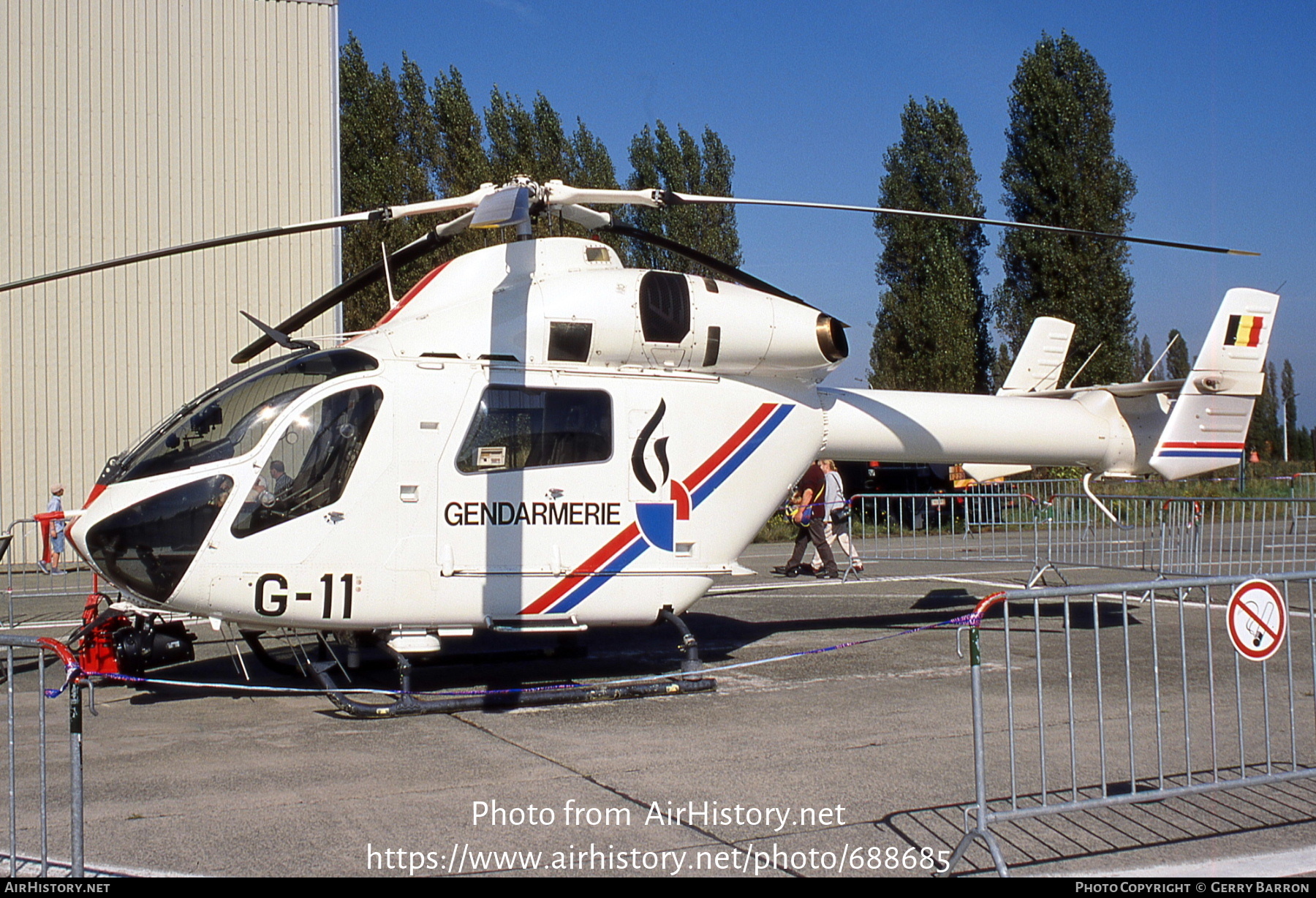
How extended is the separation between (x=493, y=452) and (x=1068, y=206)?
26.4 metres

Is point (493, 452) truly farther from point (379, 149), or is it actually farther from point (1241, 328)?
point (379, 149)

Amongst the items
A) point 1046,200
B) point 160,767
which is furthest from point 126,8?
point 1046,200

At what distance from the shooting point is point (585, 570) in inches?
306

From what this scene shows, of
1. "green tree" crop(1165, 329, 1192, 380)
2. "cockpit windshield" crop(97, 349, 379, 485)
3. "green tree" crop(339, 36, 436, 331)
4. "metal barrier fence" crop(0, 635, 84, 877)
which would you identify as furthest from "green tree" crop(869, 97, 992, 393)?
"green tree" crop(1165, 329, 1192, 380)

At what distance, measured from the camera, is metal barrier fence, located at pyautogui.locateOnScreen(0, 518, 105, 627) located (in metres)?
12.4

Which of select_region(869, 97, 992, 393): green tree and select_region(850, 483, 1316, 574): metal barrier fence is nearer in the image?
select_region(850, 483, 1316, 574): metal barrier fence

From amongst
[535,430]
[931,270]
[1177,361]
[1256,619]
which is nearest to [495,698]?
[535,430]

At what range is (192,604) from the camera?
698 cm

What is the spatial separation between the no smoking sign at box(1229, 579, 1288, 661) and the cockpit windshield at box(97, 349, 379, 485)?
17.5 ft

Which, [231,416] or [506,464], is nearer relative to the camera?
[231,416]

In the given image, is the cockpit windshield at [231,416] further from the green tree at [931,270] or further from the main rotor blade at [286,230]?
the green tree at [931,270]

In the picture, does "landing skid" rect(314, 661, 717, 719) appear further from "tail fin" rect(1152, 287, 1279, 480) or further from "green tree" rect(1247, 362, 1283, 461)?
"green tree" rect(1247, 362, 1283, 461)

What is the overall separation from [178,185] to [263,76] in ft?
8.21

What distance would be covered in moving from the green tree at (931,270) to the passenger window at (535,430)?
23.0 metres
